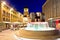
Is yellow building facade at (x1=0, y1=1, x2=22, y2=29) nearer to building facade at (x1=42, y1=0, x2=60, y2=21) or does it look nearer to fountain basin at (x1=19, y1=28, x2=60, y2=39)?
building facade at (x1=42, y1=0, x2=60, y2=21)

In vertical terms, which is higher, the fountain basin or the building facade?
the building facade

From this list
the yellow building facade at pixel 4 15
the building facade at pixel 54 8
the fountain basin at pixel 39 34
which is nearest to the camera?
the fountain basin at pixel 39 34

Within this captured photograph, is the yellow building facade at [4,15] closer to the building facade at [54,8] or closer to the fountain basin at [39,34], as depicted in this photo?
the building facade at [54,8]

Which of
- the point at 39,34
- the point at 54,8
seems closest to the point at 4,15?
the point at 54,8

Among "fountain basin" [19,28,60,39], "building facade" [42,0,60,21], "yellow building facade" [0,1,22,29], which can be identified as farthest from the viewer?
"yellow building facade" [0,1,22,29]

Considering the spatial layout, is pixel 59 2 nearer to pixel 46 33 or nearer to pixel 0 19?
pixel 0 19

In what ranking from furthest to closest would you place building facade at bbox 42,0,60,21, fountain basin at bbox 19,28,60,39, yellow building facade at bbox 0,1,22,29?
yellow building facade at bbox 0,1,22,29 → building facade at bbox 42,0,60,21 → fountain basin at bbox 19,28,60,39

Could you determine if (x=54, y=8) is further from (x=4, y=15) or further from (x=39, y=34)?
(x=39, y=34)

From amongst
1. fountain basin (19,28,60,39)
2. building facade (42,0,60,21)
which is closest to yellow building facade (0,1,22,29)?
building facade (42,0,60,21)

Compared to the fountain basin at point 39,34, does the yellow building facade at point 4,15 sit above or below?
above

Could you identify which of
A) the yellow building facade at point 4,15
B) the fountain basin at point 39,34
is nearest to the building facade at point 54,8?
the yellow building facade at point 4,15

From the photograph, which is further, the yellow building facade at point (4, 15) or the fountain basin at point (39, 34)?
the yellow building facade at point (4, 15)

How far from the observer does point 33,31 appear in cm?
388

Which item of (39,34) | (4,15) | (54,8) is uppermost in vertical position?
(54,8)
